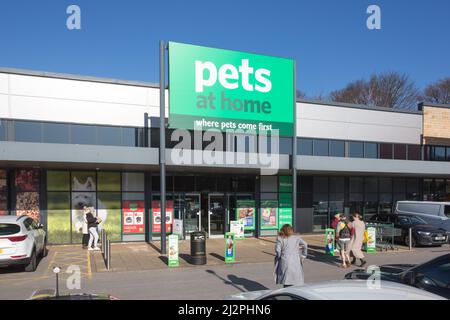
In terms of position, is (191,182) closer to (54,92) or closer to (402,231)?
(54,92)

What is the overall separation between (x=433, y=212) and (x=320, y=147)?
6.36 metres

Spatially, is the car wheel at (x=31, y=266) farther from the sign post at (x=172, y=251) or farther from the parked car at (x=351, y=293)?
the parked car at (x=351, y=293)

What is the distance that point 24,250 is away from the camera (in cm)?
1125

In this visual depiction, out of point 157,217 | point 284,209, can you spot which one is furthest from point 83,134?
point 284,209

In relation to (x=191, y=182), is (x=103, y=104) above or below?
above

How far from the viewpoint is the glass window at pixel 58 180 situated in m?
17.6

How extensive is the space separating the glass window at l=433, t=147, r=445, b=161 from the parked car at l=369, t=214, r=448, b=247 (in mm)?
8189

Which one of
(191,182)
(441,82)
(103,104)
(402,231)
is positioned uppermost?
(441,82)

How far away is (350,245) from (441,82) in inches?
1889

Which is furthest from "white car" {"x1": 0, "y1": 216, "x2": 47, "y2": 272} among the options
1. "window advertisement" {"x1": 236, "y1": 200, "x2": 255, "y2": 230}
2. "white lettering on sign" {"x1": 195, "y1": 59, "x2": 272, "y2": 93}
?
"window advertisement" {"x1": 236, "y1": 200, "x2": 255, "y2": 230}

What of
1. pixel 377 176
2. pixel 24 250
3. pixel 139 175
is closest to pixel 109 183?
pixel 139 175

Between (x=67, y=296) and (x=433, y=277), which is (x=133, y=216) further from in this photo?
(x=67, y=296)

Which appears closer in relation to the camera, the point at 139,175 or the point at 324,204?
the point at 139,175

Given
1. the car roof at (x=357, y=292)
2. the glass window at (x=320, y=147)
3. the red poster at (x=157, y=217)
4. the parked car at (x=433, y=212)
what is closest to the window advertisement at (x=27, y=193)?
the red poster at (x=157, y=217)
